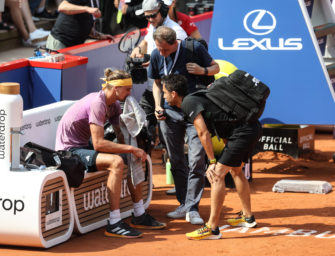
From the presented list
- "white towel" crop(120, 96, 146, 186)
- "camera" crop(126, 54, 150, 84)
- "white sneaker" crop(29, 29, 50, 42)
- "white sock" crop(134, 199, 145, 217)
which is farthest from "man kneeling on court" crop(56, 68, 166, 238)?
"white sneaker" crop(29, 29, 50, 42)

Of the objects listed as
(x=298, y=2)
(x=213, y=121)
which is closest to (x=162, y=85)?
(x=213, y=121)

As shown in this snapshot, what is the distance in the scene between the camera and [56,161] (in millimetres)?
7465

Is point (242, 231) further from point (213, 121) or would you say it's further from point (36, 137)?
point (36, 137)

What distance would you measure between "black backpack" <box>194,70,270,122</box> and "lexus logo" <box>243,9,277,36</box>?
2.50 m

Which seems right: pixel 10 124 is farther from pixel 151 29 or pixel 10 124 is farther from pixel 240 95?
pixel 151 29

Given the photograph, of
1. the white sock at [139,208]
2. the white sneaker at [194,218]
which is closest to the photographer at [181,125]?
the white sneaker at [194,218]

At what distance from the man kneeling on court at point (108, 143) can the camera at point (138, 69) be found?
1.13 metres

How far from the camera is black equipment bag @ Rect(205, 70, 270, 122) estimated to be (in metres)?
7.62

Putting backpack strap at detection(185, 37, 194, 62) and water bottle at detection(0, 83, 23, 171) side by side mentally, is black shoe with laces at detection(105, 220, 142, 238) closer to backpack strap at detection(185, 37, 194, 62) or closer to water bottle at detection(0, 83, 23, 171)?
water bottle at detection(0, 83, 23, 171)

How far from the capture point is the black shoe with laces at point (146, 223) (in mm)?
8055

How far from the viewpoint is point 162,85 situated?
8602 mm

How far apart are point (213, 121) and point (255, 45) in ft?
9.30

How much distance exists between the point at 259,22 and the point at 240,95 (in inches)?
107

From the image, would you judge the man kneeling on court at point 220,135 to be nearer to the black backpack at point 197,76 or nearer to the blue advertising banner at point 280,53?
the black backpack at point 197,76
